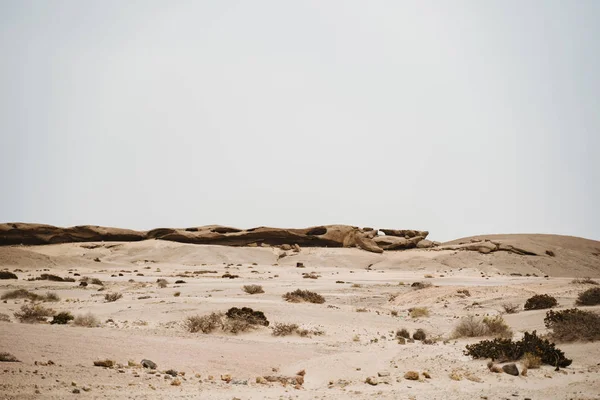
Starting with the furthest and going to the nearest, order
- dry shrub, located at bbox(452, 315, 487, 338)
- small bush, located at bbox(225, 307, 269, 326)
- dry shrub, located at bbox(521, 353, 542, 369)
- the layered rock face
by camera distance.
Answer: the layered rock face, small bush, located at bbox(225, 307, 269, 326), dry shrub, located at bbox(452, 315, 487, 338), dry shrub, located at bbox(521, 353, 542, 369)

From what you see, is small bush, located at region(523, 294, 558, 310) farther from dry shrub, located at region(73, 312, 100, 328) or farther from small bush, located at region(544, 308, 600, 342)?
dry shrub, located at region(73, 312, 100, 328)

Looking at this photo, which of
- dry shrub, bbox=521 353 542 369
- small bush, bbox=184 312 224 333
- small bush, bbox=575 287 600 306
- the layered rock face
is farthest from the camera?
the layered rock face

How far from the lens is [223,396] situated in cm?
712

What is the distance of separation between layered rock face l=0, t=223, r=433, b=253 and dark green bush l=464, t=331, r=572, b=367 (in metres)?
50.1

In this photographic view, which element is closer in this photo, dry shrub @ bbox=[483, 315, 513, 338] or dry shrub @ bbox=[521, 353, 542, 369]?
dry shrub @ bbox=[521, 353, 542, 369]

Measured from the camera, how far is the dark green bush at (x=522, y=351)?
907cm

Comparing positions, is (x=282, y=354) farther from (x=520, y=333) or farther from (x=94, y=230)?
(x=94, y=230)

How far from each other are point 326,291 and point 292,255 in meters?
29.3

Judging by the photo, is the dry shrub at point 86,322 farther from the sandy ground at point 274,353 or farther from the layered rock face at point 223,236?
the layered rock face at point 223,236

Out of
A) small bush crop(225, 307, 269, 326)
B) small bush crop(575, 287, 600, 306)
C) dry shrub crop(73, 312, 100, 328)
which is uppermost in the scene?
small bush crop(575, 287, 600, 306)

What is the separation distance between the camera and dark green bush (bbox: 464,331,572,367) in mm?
9070

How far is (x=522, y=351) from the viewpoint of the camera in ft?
30.9

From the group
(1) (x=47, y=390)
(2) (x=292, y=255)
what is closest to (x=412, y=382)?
(1) (x=47, y=390)

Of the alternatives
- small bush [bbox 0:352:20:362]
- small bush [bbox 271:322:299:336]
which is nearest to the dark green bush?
small bush [bbox 271:322:299:336]
